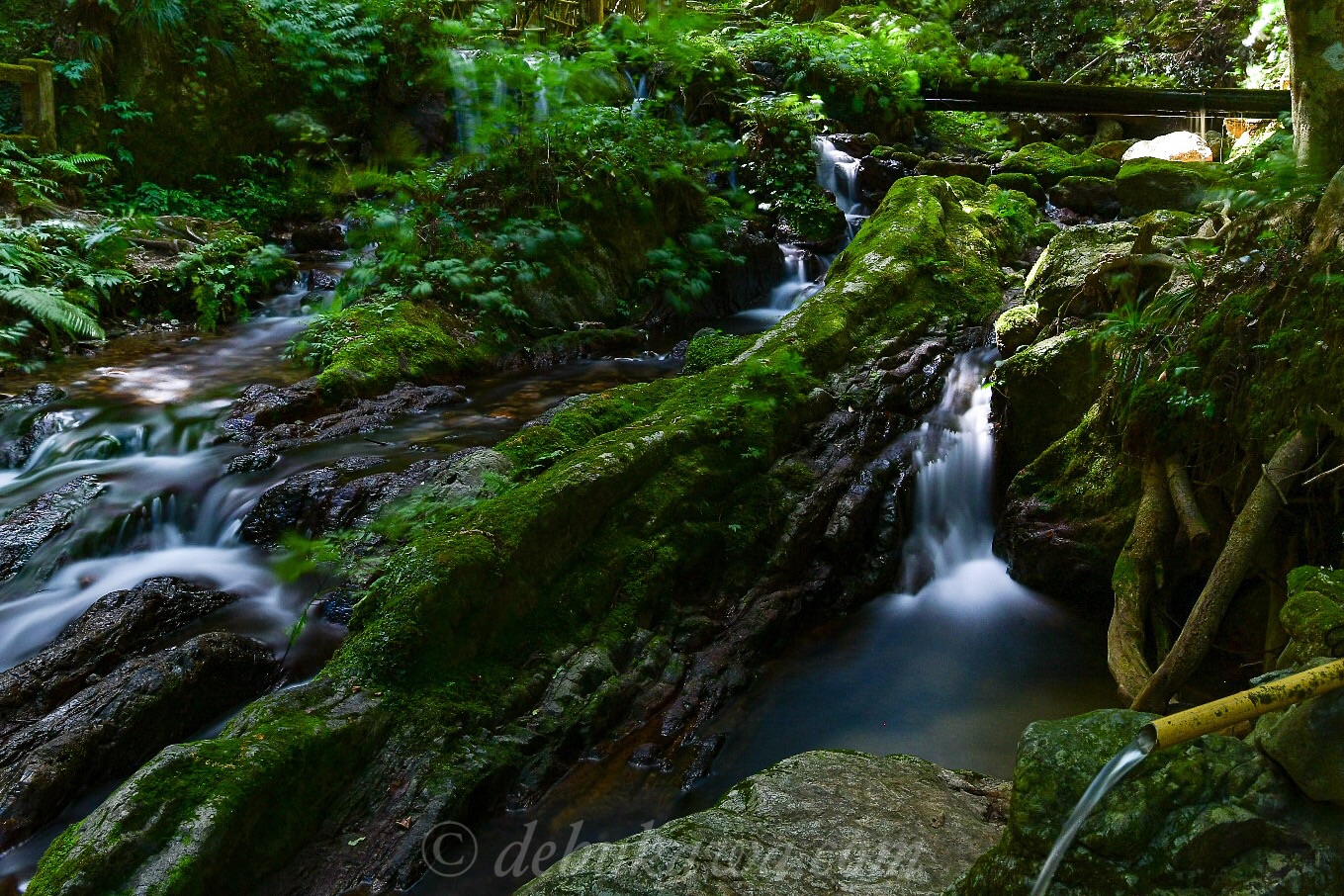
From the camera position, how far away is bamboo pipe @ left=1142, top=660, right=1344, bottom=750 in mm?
1772

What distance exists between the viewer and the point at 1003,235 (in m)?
9.69

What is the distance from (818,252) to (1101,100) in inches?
317

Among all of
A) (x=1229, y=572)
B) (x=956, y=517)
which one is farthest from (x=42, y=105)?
(x=1229, y=572)

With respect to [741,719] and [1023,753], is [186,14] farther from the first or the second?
[1023,753]

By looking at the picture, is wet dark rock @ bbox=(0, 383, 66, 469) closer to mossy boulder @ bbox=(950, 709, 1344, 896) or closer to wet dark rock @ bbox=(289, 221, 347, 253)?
wet dark rock @ bbox=(289, 221, 347, 253)

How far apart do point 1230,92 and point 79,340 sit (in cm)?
1758

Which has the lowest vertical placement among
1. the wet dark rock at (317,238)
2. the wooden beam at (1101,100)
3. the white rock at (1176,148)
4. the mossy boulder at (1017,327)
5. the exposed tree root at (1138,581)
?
the exposed tree root at (1138,581)

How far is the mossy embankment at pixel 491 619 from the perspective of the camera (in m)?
3.03

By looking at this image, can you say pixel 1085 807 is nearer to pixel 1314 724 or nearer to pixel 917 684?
pixel 1314 724

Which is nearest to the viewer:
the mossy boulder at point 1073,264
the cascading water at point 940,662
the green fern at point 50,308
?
the cascading water at point 940,662

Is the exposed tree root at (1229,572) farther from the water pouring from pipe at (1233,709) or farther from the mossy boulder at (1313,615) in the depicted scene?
the water pouring from pipe at (1233,709)

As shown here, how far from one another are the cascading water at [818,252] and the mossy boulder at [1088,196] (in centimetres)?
270

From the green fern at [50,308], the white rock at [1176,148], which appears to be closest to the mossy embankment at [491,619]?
the green fern at [50,308]

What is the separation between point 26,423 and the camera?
6.83 m
